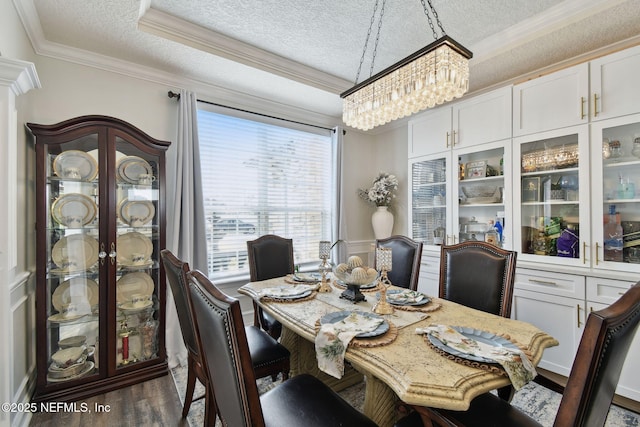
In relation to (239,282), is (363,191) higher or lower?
higher

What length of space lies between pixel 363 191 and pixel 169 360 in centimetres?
303

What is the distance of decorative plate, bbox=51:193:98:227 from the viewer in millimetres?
2107

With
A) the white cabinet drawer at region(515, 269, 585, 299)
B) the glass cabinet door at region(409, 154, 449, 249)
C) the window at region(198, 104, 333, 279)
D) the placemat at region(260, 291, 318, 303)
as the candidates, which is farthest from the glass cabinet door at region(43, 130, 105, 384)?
the white cabinet drawer at region(515, 269, 585, 299)

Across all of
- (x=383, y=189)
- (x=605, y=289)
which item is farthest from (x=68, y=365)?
(x=605, y=289)

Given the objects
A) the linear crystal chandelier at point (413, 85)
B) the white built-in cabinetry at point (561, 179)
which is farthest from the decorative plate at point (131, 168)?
the white built-in cabinetry at point (561, 179)

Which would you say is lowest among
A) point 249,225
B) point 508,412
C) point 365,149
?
point 508,412

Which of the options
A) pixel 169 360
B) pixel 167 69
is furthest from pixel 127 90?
pixel 169 360

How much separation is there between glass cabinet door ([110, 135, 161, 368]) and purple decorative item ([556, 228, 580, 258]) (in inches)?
130

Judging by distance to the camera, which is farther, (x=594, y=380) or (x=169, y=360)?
(x=169, y=360)

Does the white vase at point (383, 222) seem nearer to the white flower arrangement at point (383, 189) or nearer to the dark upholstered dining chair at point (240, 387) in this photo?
the white flower arrangement at point (383, 189)

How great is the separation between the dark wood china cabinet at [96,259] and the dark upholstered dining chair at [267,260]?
0.76 metres

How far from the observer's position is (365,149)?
433cm

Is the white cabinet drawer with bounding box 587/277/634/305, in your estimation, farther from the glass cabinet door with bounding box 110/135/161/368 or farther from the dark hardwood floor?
the glass cabinet door with bounding box 110/135/161/368

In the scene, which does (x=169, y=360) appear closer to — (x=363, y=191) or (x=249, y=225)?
(x=249, y=225)
